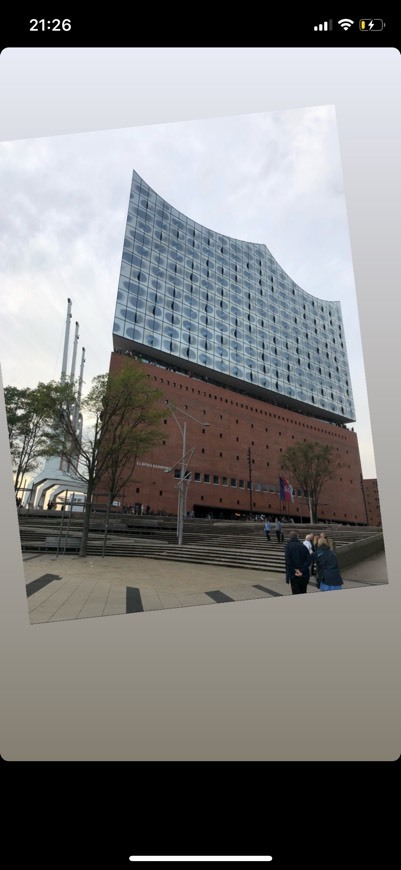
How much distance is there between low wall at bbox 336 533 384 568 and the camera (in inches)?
496

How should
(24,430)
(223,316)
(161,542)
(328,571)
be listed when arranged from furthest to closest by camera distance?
(223,316)
(24,430)
(161,542)
(328,571)

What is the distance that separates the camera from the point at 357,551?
1402 centimetres

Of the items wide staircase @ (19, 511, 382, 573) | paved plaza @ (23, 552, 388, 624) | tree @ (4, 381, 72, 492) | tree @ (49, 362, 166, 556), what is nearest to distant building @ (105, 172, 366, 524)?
wide staircase @ (19, 511, 382, 573)

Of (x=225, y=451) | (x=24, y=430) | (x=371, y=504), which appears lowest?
(x=371, y=504)

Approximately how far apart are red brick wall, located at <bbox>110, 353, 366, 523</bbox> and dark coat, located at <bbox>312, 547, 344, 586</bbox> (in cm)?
2744

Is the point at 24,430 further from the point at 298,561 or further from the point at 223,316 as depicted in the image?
the point at 223,316

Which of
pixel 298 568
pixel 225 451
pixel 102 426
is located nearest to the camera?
pixel 298 568

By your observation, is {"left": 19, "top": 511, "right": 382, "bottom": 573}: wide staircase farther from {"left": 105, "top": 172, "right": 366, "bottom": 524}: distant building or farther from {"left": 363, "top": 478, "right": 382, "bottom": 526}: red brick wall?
{"left": 363, "top": 478, "right": 382, "bottom": 526}: red brick wall

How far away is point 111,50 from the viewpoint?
2.44 meters

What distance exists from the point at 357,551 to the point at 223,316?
129 feet

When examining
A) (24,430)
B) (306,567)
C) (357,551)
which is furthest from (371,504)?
(306,567)
